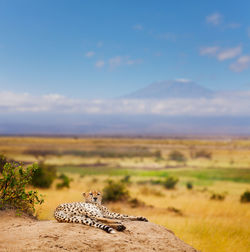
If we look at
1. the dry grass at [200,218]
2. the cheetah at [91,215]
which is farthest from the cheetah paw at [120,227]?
the dry grass at [200,218]

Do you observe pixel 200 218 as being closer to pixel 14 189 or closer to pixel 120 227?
pixel 14 189

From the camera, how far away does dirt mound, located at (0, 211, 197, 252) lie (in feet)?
17.9

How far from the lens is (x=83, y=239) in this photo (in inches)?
223

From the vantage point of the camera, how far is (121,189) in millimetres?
16859

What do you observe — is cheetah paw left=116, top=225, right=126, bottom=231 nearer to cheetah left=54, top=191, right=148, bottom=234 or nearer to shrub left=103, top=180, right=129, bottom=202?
cheetah left=54, top=191, right=148, bottom=234

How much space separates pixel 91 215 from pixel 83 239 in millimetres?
1290

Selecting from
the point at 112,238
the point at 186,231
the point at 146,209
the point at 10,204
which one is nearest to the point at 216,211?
the point at 146,209

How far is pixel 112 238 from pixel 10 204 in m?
3.43

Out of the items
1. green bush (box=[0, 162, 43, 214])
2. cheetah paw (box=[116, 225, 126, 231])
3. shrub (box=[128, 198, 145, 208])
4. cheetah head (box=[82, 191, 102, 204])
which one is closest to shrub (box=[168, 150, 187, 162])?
shrub (box=[128, 198, 145, 208])

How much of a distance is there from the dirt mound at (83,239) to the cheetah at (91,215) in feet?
0.50

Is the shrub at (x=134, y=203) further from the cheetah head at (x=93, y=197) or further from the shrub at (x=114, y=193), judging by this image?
the cheetah head at (x=93, y=197)

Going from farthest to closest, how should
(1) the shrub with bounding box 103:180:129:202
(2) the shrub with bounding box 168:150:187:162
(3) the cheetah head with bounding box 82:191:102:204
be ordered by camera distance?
(2) the shrub with bounding box 168:150:187:162 → (1) the shrub with bounding box 103:180:129:202 → (3) the cheetah head with bounding box 82:191:102:204

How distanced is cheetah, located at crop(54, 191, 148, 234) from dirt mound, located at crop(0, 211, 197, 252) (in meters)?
0.15

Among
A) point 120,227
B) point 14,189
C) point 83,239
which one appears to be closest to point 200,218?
point 14,189
